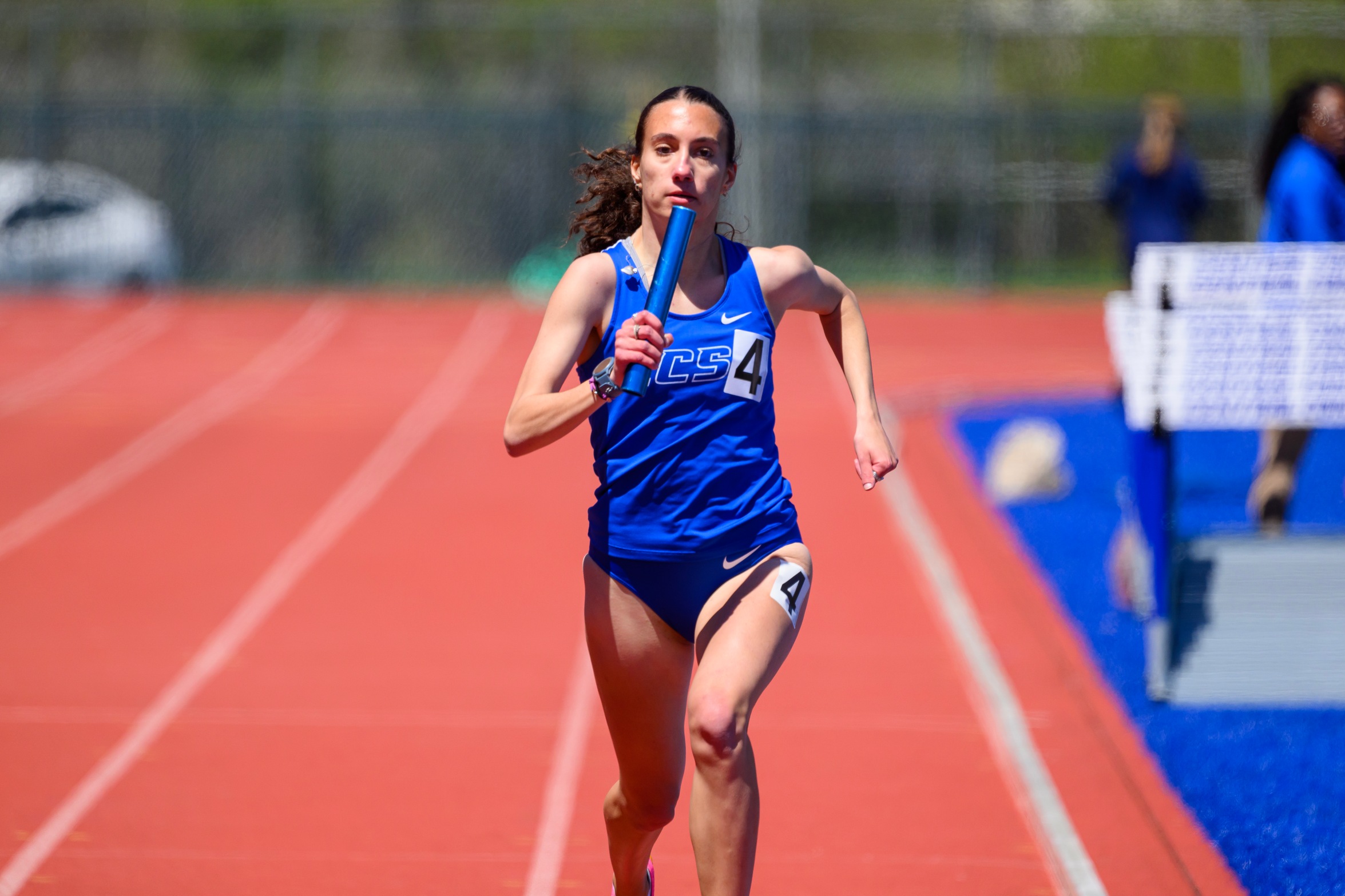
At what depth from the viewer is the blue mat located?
14.8ft

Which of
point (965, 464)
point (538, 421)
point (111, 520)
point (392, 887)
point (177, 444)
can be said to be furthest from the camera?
point (177, 444)

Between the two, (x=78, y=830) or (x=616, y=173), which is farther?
(x=78, y=830)

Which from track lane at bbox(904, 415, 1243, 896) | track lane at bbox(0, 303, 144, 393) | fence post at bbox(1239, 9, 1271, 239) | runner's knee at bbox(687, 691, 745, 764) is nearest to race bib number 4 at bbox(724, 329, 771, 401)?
runner's knee at bbox(687, 691, 745, 764)

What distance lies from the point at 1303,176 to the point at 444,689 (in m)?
4.23

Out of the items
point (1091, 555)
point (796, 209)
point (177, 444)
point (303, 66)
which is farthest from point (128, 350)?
point (1091, 555)

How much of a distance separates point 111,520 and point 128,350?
6.85 metres

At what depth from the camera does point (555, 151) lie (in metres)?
20.0

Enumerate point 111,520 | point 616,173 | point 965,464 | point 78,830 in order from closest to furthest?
point 616,173, point 78,830, point 111,520, point 965,464

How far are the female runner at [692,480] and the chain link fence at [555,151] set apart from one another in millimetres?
16228

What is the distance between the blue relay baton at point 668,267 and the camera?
112 inches

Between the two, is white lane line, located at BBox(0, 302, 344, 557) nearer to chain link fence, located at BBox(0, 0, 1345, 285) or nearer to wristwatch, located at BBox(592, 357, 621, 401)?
chain link fence, located at BBox(0, 0, 1345, 285)

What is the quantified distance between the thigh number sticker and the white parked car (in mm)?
17659

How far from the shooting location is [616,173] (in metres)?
3.49

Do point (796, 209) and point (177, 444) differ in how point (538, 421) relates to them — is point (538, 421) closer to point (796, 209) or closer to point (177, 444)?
point (177, 444)
